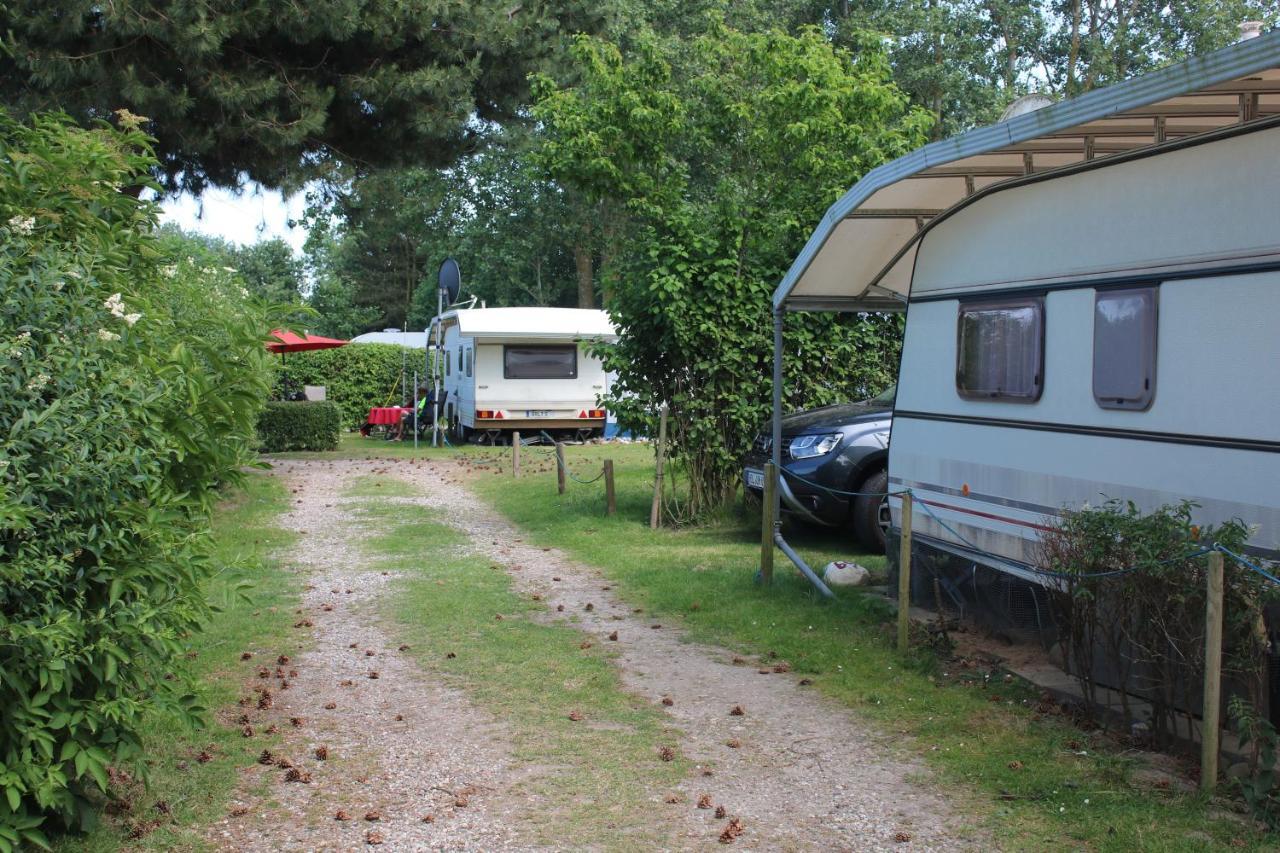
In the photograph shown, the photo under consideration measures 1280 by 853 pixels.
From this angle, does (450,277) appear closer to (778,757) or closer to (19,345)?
(778,757)

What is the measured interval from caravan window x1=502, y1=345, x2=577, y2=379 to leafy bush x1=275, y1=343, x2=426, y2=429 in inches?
213

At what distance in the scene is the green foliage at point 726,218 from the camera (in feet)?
37.8

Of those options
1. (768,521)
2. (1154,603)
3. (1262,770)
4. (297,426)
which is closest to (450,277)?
(297,426)

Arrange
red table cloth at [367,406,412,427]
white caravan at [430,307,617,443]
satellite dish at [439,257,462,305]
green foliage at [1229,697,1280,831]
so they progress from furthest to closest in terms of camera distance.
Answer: red table cloth at [367,406,412,427], satellite dish at [439,257,462,305], white caravan at [430,307,617,443], green foliage at [1229,697,1280,831]

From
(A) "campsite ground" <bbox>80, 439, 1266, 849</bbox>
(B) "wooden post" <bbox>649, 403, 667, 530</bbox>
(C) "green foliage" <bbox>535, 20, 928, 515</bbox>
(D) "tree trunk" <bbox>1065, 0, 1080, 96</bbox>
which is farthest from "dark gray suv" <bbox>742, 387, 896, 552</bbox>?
(D) "tree trunk" <bbox>1065, 0, 1080, 96</bbox>

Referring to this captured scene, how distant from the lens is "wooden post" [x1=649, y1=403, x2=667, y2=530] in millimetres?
11797

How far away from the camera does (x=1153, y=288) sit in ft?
18.7

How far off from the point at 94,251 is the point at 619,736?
121 inches

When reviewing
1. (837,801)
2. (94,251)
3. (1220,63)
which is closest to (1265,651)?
(837,801)

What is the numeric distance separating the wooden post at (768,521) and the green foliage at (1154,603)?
308cm

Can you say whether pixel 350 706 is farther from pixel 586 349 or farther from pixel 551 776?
pixel 586 349

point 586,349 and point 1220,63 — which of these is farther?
point 586,349

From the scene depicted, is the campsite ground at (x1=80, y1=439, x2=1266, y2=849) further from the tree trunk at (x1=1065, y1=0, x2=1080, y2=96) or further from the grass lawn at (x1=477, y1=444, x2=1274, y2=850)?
the tree trunk at (x1=1065, y1=0, x2=1080, y2=96)

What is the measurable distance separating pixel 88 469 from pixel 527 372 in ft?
66.1
